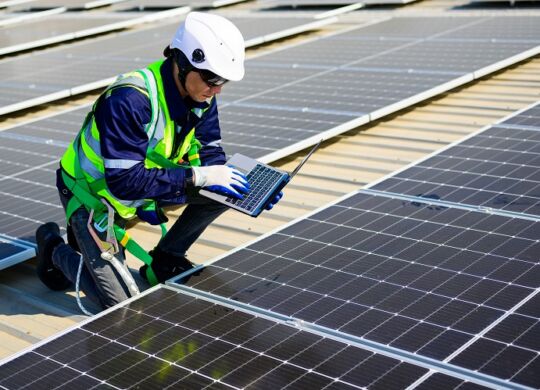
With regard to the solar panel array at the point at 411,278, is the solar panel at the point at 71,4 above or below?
above

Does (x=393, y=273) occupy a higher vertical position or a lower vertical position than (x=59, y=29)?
lower

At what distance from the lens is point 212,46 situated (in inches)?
277

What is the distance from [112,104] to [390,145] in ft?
17.5

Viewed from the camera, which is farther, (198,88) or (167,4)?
(167,4)

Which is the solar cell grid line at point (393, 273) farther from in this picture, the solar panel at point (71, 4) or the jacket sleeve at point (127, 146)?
the solar panel at point (71, 4)

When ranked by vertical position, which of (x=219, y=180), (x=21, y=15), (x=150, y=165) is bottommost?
(x=219, y=180)

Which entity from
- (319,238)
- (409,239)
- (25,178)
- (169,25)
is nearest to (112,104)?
(319,238)

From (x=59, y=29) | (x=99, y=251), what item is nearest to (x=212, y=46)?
(x=99, y=251)

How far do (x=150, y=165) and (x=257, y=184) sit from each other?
85cm

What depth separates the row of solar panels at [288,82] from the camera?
34.4 ft

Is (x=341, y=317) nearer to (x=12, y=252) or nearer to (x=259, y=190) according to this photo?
(x=259, y=190)

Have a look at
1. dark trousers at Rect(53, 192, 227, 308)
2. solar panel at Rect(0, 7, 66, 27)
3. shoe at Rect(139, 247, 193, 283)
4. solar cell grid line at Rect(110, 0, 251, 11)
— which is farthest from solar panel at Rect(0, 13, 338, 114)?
shoe at Rect(139, 247, 193, 283)

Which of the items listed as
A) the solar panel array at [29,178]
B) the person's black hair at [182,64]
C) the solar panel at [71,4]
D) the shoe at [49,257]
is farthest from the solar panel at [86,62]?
the person's black hair at [182,64]

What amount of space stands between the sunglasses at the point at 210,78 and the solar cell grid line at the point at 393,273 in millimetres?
1378
